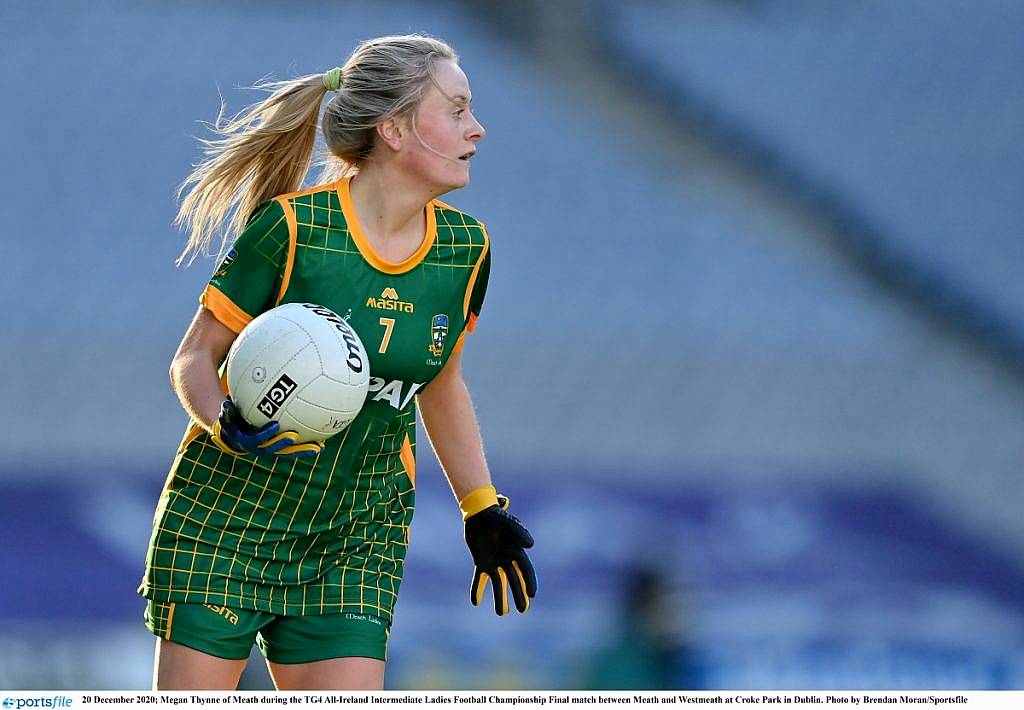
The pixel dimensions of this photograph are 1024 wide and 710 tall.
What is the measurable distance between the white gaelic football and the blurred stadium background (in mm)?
3081

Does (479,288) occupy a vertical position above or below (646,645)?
below

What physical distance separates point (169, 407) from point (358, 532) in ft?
11.7

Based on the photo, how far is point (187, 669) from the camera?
8.99ft

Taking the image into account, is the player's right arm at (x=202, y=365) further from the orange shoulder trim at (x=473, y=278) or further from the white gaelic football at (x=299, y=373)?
the orange shoulder trim at (x=473, y=278)

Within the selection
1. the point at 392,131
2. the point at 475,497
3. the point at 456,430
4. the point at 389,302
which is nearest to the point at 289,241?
the point at 389,302

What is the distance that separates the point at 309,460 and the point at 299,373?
27 centimetres

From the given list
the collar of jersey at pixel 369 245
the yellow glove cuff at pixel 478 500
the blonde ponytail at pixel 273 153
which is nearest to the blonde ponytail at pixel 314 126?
the blonde ponytail at pixel 273 153

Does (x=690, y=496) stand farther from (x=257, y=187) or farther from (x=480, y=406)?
(x=257, y=187)

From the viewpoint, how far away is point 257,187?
9.86 feet

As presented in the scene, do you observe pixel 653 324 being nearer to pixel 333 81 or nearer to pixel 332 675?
pixel 333 81

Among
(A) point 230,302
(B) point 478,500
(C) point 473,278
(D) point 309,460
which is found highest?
(C) point 473,278

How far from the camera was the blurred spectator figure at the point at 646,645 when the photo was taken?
17.7 feet

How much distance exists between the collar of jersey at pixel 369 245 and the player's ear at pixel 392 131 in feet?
0.41
